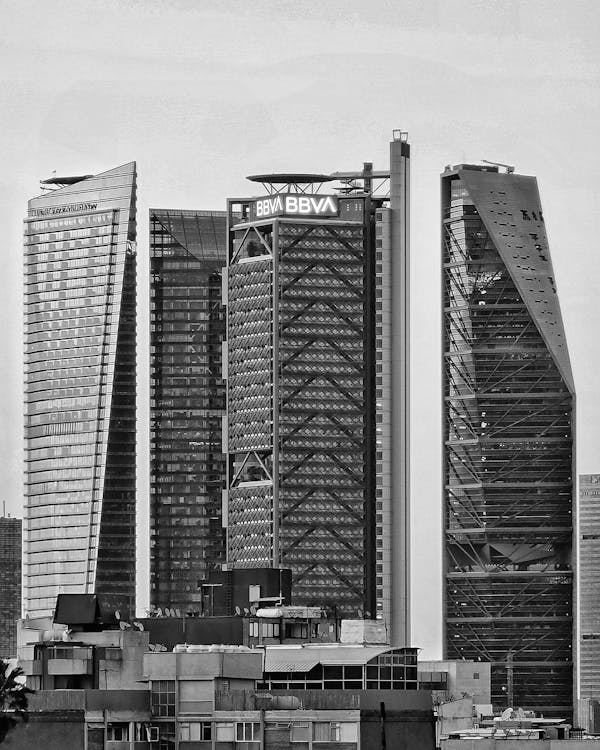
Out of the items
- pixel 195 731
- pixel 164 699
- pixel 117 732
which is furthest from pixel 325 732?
pixel 117 732

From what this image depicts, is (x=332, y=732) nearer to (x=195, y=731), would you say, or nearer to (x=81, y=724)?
(x=195, y=731)

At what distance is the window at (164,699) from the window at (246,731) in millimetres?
4172

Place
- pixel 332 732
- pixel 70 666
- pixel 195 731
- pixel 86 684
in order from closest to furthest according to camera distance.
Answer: pixel 332 732 < pixel 195 731 < pixel 86 684 < pixel 70 666

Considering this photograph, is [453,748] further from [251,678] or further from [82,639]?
[82,639]

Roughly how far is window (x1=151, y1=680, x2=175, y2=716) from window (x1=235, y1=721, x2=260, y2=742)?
4.17m

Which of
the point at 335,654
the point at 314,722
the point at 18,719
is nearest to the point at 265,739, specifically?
the point at 314,722

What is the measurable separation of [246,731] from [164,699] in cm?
584

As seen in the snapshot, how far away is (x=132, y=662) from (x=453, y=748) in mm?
20184

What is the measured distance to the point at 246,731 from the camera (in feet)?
454

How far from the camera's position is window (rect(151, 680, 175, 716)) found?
14150cm

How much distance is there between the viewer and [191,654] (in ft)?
469

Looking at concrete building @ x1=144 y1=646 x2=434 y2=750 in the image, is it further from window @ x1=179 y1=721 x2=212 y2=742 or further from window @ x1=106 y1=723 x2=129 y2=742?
window @ x1=106 y1=723 x2=129 y2=742

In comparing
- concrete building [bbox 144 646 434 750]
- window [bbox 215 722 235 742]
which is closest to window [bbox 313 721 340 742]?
concrete building [bbox 144 646 434 750]

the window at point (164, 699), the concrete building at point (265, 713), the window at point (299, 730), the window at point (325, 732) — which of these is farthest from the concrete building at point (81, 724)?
the window at point (325, 732)
